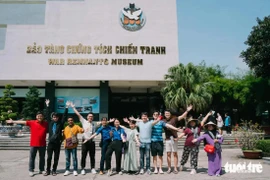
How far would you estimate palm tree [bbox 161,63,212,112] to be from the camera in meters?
18.9

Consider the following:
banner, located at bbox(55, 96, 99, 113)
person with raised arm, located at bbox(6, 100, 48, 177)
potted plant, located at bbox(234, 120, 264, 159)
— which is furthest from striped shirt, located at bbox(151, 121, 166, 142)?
banner, located at bbox(55, 96, 99, 113)

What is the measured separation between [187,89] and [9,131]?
13.5 metres

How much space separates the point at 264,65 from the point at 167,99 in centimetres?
756

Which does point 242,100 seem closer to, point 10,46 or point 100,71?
point 100,71

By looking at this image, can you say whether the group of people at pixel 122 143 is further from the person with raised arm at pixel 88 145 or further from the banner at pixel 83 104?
the banner at pixel 83 104

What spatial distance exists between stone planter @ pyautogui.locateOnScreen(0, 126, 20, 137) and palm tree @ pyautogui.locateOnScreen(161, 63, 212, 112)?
37.0 feet

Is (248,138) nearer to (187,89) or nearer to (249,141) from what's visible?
(249,141)

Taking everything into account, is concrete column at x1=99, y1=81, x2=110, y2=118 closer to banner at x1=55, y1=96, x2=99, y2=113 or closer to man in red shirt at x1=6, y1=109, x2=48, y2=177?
banner at x1=55, y1=96, x2=99, y2=113

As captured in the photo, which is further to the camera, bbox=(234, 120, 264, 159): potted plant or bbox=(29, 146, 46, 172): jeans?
bbox=(234, 120, 264, 159): potted plant

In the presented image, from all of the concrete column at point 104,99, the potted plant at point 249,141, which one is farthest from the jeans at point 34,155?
the concrete column at point 104,99

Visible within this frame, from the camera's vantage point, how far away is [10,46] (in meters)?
22.0

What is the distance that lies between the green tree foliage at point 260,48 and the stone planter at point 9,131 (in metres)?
17.9

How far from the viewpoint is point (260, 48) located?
18.0 m

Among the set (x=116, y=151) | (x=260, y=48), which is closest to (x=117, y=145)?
(x=116, y=151)
